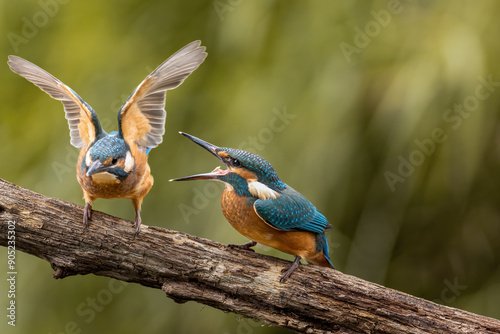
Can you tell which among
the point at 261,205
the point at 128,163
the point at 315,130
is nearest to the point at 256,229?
the point at 261,205

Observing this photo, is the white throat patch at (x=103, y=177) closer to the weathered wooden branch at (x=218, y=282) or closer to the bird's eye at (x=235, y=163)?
the weathered wooden branch at (x=218, y=282)

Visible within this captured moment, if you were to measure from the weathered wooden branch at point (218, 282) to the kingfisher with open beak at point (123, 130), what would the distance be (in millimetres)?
89

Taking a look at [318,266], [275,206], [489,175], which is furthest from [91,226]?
[489,175]

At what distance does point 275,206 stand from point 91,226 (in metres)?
0.70

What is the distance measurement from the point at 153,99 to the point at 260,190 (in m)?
0.52

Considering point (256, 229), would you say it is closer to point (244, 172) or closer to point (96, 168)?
point (244, 172)

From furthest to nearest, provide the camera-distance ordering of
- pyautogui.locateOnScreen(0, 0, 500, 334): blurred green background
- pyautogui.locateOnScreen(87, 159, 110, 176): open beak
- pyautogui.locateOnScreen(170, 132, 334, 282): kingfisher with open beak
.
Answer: pyautogui.locateOnScreen(0, 0, 500, 334): blurred green background → pyautogui.locateOnScreen(170, 132, 334, 282): kingfisher with open beak → pyautogui.locateOnScreen(87, 159, 110, 176): open beak

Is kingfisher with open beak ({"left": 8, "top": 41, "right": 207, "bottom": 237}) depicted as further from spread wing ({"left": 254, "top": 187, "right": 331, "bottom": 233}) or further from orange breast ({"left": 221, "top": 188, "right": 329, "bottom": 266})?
spread wing ({"left": 254, "top": 187, "right": 331, "bottom": 233})

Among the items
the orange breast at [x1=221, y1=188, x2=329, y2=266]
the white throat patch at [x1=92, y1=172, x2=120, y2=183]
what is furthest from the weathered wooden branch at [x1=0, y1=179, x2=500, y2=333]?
the white throat patch at [x1=92, y1=172, x2=120, y2=183]

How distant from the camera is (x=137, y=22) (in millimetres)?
3363

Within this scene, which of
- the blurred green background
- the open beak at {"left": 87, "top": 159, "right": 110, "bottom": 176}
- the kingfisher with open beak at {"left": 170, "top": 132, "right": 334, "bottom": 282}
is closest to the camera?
the open beak at {"left": 87, "top": 159, "right": 110, "bottom": 176}

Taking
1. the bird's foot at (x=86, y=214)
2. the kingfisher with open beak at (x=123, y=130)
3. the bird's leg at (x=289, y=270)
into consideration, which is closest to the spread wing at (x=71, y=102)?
the kingfisher with open beak at (x=123, y=130)

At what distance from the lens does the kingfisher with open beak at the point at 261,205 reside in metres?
2.06

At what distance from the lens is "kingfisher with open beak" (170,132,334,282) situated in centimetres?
206
